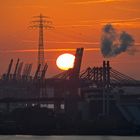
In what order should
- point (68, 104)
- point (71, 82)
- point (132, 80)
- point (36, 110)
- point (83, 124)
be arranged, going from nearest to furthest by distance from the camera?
point (83, 124)
point (36, 110)
point (68, 104)
point (71, 82)
point (132, 80)

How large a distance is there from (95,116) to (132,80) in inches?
1309

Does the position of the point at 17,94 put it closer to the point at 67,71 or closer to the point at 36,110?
the point at 67,71

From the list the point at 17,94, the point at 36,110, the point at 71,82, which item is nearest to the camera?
the point at 36,110

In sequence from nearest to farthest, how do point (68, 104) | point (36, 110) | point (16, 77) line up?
point (36, 110), point (68, 104), point (16, 77)

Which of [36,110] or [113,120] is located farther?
[36,110]

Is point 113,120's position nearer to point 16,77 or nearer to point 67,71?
point 67,71

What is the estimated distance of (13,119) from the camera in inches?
2953

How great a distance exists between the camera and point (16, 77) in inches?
5714

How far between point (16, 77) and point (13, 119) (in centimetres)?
7040

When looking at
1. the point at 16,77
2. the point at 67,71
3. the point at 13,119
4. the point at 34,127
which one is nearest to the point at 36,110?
the point at 13,119

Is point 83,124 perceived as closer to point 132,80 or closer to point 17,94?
point 132,80

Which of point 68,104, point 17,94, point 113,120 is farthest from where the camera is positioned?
point 17,94

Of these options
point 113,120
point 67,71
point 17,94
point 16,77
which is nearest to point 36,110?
point 113,120

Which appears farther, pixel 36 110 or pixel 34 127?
pixel 36 110
